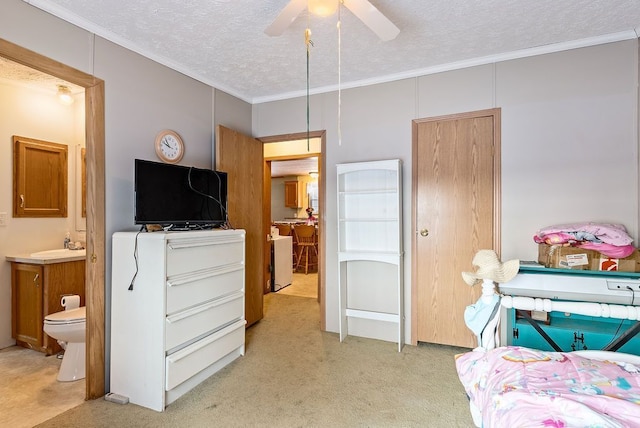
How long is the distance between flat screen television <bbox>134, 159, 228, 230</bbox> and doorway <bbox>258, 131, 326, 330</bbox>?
1.00m

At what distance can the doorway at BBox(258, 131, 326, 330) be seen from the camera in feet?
11.1

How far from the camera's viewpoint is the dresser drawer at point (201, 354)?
6.82 feet

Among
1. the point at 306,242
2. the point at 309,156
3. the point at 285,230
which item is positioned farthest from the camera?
the point at 285,230

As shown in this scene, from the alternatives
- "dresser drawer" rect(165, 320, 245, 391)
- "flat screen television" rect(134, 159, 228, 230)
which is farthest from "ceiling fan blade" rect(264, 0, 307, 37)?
"dresser drawer" rect(165, 320, 245, 391)

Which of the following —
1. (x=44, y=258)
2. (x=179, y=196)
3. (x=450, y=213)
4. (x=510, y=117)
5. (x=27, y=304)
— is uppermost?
(x=510, y=117)

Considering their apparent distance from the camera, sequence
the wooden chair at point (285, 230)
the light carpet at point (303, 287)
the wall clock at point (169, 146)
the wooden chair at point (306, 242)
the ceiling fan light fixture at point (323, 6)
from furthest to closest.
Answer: the wooden chair at point (285, 230) < the wooden chair at point (306, 242) < the light carpet at point (303, 287) < the wall clock at point (169, 146) < the ceiling fan light fixture at point (323, 6)

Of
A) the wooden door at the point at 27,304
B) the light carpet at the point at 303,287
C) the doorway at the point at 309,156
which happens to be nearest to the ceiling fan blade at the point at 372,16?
the doorway at the point at 309,156

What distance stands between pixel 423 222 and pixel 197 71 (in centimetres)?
247

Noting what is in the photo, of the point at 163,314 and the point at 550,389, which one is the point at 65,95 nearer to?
the point at 163,314

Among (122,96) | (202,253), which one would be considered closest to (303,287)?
(202,253)

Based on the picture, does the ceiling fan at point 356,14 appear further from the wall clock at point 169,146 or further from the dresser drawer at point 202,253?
the dresser drawer at point 202,253

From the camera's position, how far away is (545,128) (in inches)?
102

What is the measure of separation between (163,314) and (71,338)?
103cm

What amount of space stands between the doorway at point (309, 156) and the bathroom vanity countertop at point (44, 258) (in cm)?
212
